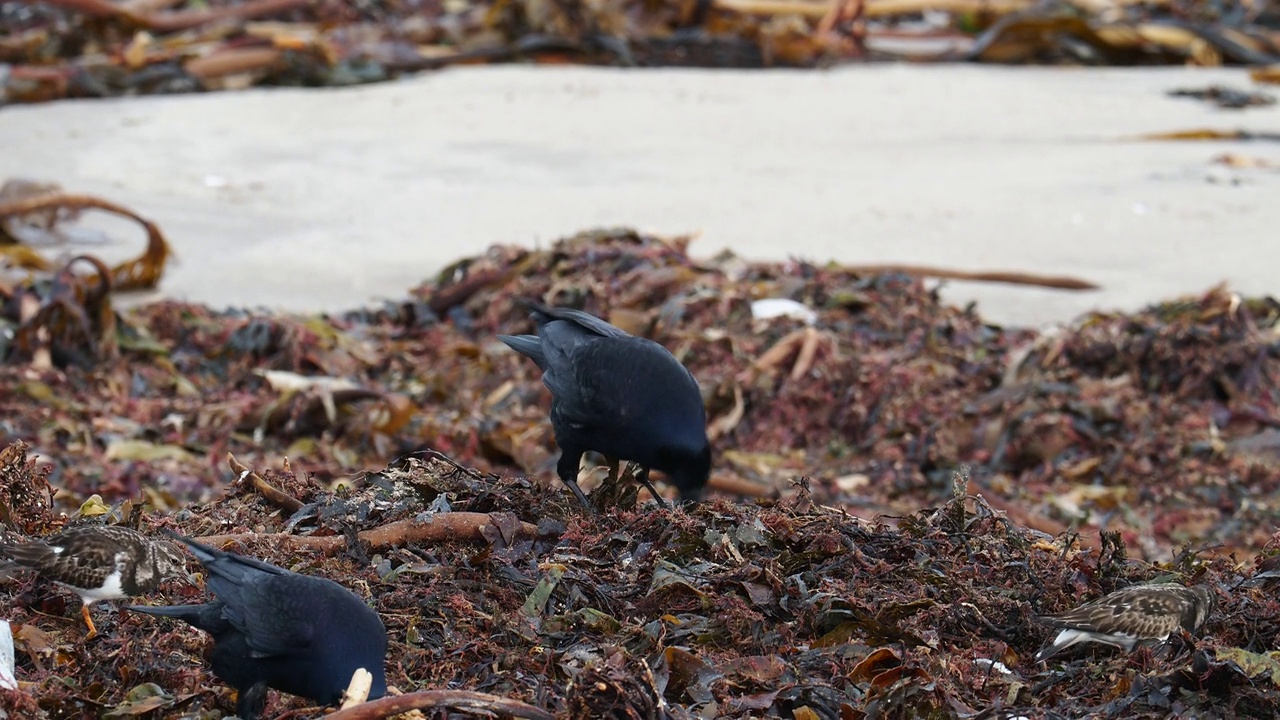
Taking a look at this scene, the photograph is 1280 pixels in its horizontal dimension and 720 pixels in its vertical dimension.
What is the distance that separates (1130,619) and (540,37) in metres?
12.0

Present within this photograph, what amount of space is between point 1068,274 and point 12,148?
21.8ft

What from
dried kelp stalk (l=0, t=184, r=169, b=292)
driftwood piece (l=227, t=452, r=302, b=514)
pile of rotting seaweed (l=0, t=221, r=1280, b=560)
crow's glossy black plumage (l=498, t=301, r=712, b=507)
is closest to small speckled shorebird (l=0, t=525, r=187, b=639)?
driftwood piece (l=227, t=452, r=302, b=514)

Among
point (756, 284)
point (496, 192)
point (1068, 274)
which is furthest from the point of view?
point (496, 192)

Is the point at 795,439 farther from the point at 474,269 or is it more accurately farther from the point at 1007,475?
the point at 474,269

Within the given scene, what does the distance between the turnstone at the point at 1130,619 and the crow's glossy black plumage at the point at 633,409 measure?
0.92 metres

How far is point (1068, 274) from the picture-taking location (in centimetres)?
796

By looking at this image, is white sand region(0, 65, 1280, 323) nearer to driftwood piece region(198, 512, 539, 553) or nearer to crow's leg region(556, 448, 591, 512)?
crow's leg region(556, 448, 591, 512)

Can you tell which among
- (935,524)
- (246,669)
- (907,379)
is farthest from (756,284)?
(246,669)

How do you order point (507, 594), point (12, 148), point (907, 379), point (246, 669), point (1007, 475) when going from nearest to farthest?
point (246, 669)
point (507, 594)
point (1007, 475)
point (907, 379)
point (12, 148)

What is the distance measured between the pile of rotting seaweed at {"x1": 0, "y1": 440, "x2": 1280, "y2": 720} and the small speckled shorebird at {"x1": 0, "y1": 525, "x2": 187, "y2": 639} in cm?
6

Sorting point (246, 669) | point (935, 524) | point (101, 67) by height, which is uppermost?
point (246, 669)

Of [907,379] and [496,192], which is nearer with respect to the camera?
[907,379]

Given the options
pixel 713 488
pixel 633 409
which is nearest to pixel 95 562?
pixel 633 409

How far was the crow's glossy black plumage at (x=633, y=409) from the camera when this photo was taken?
3.49m
